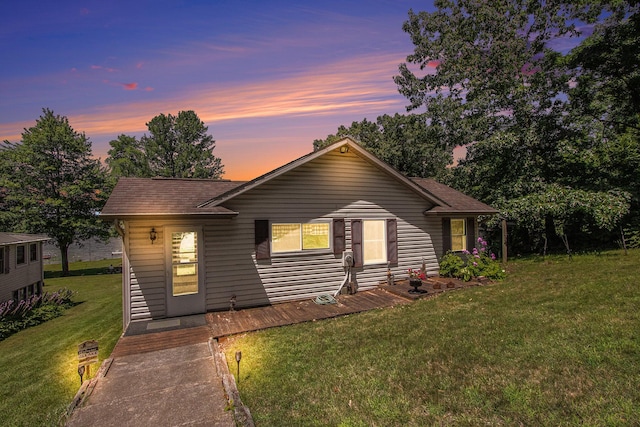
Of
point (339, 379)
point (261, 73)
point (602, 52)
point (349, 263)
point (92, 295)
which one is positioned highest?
point (602, 52)

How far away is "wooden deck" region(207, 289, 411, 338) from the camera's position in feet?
26.0

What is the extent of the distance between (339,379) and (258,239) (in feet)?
17.3

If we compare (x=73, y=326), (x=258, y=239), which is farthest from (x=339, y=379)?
(x=73, y=326)

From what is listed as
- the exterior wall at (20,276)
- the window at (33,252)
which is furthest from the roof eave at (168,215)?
the window at (33,252)

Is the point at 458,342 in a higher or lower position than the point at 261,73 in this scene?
lower

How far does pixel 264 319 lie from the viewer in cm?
842

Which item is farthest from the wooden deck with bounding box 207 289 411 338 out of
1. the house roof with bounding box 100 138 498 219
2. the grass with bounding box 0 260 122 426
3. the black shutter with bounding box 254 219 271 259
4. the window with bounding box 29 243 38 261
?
the window with bounding box 29 243 38 261

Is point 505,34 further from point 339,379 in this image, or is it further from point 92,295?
point 92,295

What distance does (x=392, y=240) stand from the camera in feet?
38.8

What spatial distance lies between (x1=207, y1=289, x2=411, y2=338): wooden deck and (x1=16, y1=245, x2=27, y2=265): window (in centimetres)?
1753

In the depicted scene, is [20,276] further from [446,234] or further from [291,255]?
[446,234]

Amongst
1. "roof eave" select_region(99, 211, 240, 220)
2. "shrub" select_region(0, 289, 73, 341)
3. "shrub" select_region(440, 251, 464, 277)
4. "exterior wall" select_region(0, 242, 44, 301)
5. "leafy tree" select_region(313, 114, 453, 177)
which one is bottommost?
"shrub" select_region(0, 289, 73, 341)

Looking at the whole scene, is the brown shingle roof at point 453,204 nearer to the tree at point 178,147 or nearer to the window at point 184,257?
the window at point 184,257

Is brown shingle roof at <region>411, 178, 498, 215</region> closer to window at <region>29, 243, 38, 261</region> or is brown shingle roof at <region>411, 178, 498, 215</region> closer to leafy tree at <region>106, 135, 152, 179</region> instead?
window at <region>29, 243, 38, 261</region>
